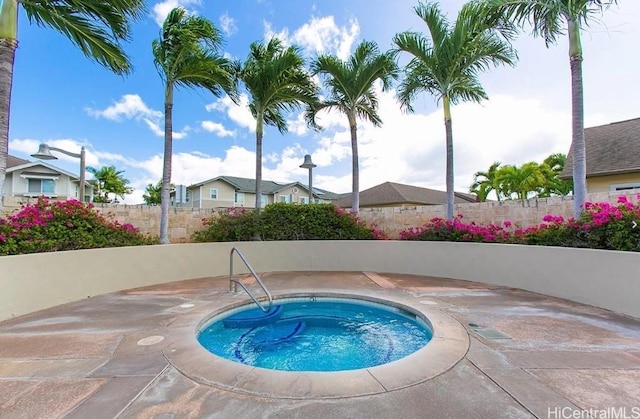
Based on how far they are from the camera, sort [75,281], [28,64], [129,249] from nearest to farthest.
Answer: [75,281], [129,249], [28,64]

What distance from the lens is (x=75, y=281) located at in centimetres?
566

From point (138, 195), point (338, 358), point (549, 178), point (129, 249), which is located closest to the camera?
point (338, 358)

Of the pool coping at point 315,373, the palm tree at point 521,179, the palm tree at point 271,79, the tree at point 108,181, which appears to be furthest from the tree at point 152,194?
the pool coping at point 315,373

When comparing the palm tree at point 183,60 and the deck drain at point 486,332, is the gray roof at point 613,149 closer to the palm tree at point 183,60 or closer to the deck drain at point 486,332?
the deck drain at point 486,332

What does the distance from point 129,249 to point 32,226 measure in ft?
5.49

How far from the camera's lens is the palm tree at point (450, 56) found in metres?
7.69

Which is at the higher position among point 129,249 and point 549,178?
point 549,178

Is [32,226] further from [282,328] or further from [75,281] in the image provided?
[282,328]

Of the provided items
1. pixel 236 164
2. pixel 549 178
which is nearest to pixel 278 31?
pixel 236 164

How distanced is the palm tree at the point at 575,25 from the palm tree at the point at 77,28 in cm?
767

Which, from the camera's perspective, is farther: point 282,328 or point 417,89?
point 417,89

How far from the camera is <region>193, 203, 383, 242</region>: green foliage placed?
9.45m

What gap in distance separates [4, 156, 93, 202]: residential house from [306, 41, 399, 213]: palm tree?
21538 millimetres

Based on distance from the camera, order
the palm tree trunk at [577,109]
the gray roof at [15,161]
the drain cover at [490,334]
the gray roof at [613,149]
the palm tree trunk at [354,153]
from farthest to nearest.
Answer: the gray roof at [15,161]
the gray roof at [613,149]
the palm tree trunk at [354,153]
the palm tree trunk at [577,109]
the drain cover at [490,334]
